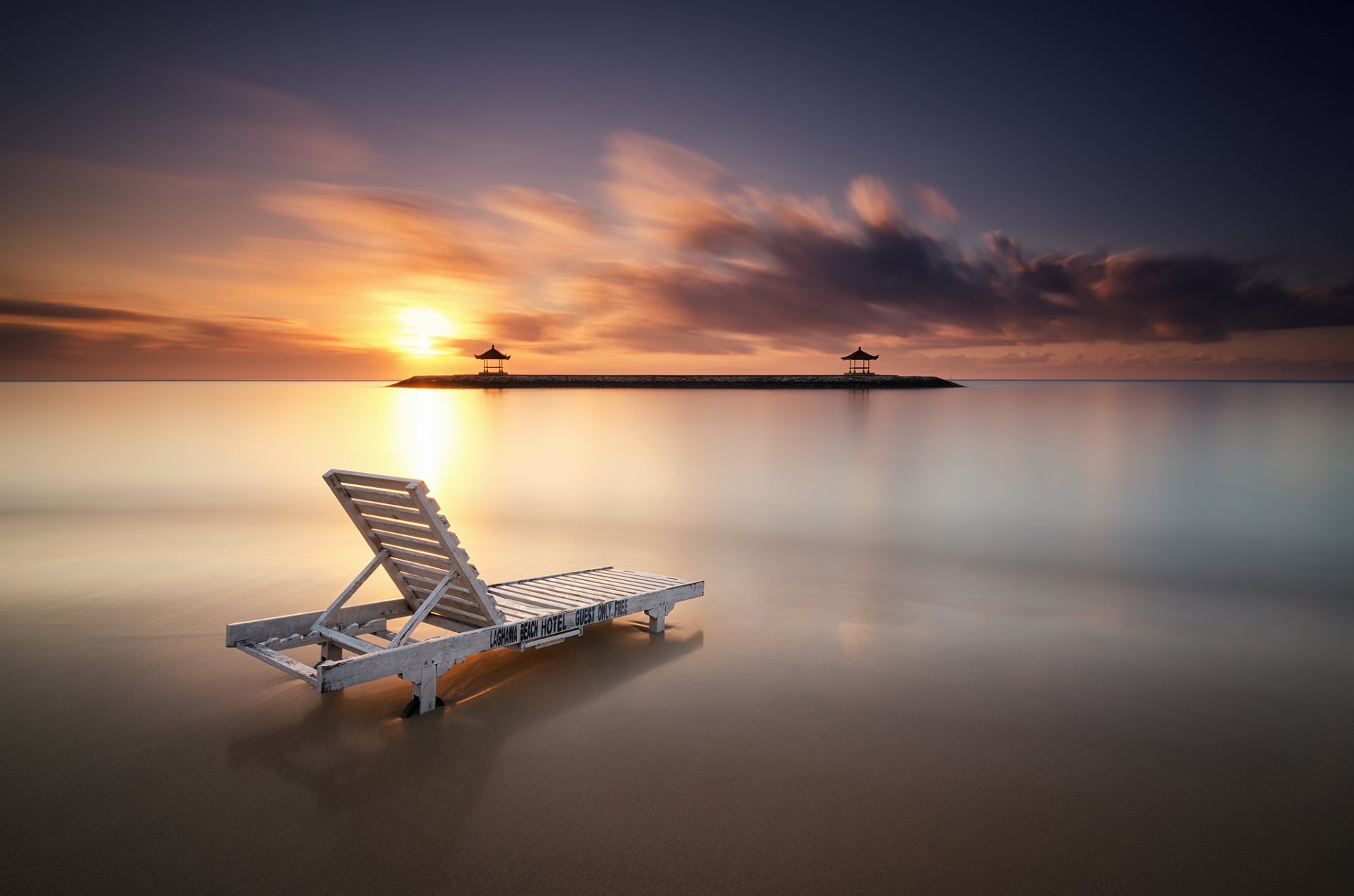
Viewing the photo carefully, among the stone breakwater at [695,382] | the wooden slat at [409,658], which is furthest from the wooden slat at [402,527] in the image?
the stone breakwater at [695,382]

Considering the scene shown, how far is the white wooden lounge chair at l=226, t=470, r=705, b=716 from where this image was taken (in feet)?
13.8

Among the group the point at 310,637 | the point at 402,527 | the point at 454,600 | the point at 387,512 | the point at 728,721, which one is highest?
the point at 387,512

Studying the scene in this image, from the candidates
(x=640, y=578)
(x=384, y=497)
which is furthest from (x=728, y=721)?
(x=384, y=497)

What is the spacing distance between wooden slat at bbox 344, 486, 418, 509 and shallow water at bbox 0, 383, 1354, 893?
44.7 inches

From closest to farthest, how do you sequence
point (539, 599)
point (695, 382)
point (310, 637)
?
point (310, 637), point (539, 599), point (695, 382)

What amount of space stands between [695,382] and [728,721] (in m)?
119

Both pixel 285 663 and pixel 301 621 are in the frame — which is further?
pixel 301 621

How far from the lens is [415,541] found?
4852 mm

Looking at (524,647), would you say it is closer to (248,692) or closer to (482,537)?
(248,692)

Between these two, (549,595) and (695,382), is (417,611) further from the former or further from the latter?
(695,382)

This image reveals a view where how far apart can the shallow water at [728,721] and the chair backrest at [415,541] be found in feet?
1.57

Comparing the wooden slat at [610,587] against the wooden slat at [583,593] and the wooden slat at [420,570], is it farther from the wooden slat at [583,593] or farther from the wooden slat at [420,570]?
the wooden slat at [420,570]

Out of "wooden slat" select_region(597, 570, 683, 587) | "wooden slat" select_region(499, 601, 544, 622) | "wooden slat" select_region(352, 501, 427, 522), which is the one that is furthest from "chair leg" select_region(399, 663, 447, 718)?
"wooden slat" select_region(597, 570, 683, 587)

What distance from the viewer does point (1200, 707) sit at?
15.0ft
